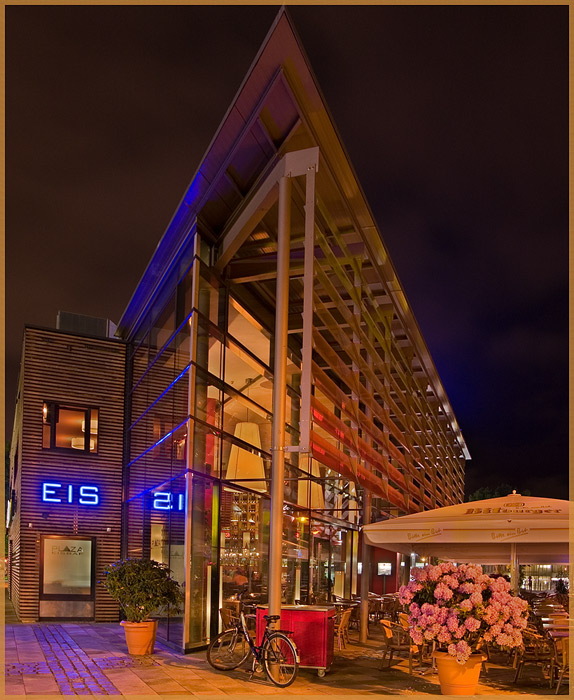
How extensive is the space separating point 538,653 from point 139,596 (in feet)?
19.8

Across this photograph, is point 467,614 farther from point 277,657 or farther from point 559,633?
point 277,657

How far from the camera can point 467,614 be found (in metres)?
9.35

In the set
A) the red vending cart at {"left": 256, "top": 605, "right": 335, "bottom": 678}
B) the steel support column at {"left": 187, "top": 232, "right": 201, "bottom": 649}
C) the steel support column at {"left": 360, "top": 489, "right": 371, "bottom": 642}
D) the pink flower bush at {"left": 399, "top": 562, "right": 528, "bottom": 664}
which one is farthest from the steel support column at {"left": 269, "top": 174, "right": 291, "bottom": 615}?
the steel support column at {"left": 360, "top": 489, "right": 371, "bottom": 642}

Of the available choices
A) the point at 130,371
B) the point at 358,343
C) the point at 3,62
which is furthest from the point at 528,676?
the point at 130,371

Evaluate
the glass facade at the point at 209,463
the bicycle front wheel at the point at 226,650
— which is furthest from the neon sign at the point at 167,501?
the bicycle front wheel at the point at 226,650

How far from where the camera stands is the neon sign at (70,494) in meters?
19.0

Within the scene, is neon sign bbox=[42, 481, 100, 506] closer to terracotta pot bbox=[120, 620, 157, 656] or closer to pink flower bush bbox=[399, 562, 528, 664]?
terracotta pot bbox=[120, 620, 157, 656]

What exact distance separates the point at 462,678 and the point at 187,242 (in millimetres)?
9170

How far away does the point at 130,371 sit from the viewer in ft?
68.1

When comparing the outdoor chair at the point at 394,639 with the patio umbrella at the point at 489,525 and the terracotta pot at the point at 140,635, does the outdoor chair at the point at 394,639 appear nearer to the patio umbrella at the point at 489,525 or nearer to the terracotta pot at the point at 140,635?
the patio umbrella at the point at 489,525

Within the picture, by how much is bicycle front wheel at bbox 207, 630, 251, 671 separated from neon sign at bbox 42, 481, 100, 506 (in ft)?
29.9

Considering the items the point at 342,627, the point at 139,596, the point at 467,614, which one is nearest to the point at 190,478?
the point at 139,596

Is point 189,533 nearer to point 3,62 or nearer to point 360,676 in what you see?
point 360,676

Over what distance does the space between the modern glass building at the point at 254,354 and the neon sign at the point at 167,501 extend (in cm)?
10
